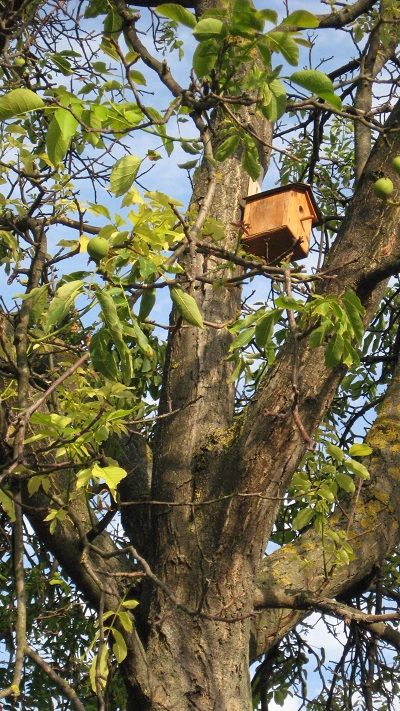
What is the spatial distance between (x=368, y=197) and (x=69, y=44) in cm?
242

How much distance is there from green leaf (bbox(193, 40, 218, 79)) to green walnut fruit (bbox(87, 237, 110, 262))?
1.50 feet

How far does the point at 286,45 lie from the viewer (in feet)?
5.89

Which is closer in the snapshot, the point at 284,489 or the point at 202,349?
the point at 284,489

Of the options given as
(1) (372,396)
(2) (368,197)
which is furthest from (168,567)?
(1) (372,396)

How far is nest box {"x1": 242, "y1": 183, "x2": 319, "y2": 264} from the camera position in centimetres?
341

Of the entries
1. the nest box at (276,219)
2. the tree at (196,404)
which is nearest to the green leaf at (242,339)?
the tree at (196,404)

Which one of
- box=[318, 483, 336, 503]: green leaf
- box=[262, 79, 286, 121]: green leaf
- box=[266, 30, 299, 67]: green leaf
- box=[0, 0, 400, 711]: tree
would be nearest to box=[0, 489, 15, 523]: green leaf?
box=[0, 0, 400, 711]: tree

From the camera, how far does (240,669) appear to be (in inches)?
100

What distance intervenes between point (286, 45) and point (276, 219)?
161cm

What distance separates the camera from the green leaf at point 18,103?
5.12ft

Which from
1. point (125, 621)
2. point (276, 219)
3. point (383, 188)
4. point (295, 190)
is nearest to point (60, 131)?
point (383, 188)

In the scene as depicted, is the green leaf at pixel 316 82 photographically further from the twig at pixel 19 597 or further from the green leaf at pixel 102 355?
the twig at pixel 19 597

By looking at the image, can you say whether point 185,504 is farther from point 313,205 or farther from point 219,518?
point 313,205

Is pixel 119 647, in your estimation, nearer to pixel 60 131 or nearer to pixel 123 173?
pixel 123 173
